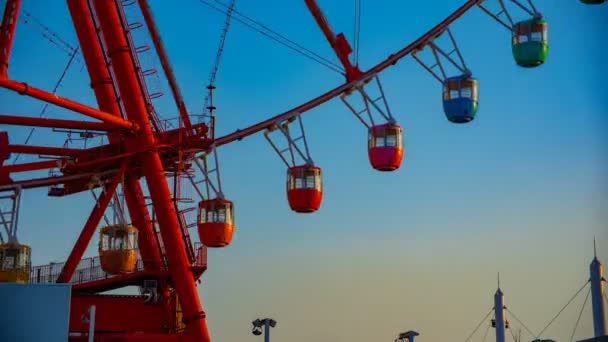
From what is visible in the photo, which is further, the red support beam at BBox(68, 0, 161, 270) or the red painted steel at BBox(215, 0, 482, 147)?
the red support beam at BBox(68, 0, 161, 270)

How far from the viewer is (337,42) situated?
5353 centimetres

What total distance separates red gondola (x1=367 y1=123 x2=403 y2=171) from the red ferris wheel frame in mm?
4531

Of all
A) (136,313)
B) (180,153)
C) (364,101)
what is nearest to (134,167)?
(180,153)

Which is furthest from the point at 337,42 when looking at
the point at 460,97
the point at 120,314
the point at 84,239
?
the point at 120,314

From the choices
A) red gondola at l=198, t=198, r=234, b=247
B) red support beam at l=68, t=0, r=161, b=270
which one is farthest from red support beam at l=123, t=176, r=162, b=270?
red gondola at l=198, t=198, r=234, b=247

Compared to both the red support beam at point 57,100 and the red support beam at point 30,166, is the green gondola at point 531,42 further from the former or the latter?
the red support beam at point 30,166

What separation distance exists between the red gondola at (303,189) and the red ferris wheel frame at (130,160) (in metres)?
3.90

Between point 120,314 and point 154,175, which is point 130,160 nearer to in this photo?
point 154,175

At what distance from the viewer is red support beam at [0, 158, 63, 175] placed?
183ft

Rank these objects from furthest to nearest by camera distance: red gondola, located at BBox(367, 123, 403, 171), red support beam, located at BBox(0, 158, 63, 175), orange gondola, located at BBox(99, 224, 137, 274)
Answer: red support beam, located at BBox(0, 158, 63, 175)
orange gondola, located at BBox(99, 224, 137, 274)
red gondola, located at BBox(367, 123, 403, 171)

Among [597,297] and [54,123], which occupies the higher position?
[54,123]

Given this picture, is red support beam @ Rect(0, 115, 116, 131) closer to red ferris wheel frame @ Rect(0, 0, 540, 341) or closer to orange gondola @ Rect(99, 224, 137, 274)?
red ferris wheel frame @ Rect(0, 0, 540, 341)

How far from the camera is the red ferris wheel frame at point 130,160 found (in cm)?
5809

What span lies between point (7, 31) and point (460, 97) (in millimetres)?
16322
